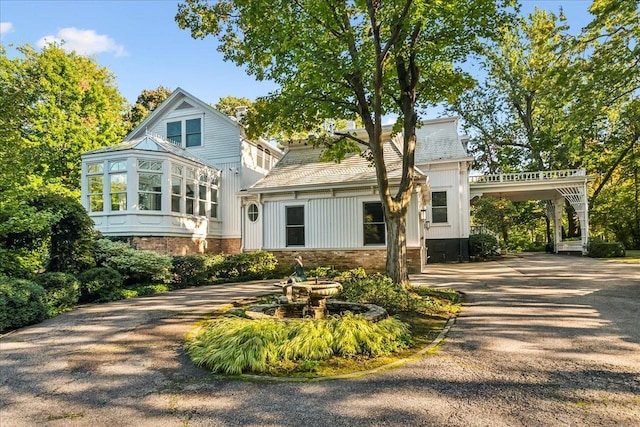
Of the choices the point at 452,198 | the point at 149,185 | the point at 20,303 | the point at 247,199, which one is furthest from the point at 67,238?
the point at 452,198

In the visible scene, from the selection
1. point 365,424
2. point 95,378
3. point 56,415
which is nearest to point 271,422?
point 365,424

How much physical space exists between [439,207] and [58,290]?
1738 cm

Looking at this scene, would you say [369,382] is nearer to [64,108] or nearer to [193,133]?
[193,133]

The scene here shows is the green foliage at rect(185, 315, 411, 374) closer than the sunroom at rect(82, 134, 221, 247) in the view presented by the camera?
Yes

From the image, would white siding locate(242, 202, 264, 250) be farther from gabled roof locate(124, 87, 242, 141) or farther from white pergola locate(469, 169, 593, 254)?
white pergola locate(469, 169, 593, 254)

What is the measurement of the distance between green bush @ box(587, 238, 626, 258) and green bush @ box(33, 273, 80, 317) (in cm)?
2223

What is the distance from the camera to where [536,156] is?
2711 centimetres

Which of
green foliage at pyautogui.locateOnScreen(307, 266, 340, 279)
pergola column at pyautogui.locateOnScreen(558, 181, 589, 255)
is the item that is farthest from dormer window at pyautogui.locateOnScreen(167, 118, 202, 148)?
pergola column at pyautogui.locateOnScreen(558, 181, 589, 255)

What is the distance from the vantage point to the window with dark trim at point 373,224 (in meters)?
15.6

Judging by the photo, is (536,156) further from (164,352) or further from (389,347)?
(164,352)

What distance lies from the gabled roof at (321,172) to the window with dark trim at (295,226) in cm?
103

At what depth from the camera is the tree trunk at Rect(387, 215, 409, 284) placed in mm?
10227

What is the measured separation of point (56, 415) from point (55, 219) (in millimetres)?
7517

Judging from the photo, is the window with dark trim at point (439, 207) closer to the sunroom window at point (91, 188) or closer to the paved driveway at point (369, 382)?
the paved driveway at point (369, 382)
